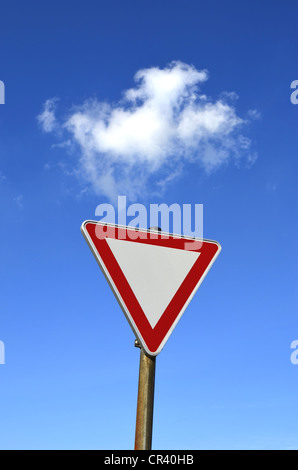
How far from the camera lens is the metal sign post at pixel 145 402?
1.97 metres

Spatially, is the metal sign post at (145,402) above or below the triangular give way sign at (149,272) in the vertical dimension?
below

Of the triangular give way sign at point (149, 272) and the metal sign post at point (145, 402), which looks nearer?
the metal sign post at point (145, 402)

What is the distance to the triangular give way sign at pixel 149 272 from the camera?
214 centimetres

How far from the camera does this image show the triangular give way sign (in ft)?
7.02

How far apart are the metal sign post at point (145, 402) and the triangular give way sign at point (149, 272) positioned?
0.24ft

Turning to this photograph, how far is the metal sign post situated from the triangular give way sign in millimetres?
74

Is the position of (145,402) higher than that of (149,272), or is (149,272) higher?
(149,272)

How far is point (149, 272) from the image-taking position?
7.43ft

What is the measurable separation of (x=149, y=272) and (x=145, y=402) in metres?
→ 0.66
